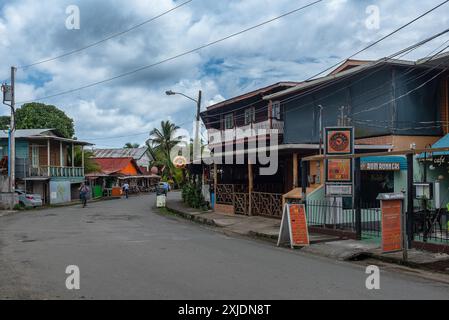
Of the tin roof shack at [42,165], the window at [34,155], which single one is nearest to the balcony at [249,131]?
the tin roof shack at [42,165]

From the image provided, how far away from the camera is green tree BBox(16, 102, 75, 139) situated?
51.8 m

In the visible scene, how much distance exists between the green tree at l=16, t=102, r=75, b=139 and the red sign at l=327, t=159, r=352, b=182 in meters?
42.8

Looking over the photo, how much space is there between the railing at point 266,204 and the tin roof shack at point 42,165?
815 inches

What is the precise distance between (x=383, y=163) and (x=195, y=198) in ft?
48.0

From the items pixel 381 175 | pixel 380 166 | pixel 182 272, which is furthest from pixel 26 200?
pixel 182 272

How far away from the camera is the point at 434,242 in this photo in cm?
1098

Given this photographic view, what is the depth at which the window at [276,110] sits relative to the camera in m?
25.3

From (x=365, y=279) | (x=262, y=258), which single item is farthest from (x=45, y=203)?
(x=365, y=279)

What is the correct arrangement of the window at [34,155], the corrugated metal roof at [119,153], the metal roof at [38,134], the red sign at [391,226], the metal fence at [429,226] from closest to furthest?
the red sign at [391,226] → the metal fence at [429,226] → the metal roof at [38,134] → the window at [34,155] → the corrugated metal roof at [119,153]

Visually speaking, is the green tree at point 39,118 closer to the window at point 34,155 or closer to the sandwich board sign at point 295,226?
the window at point 34,155
